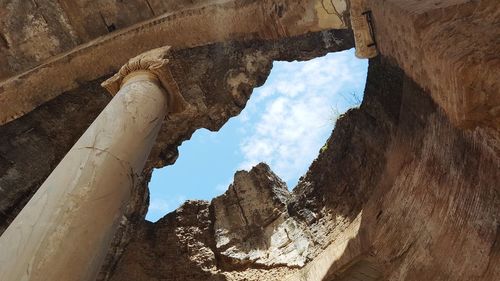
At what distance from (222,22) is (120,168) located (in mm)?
3533

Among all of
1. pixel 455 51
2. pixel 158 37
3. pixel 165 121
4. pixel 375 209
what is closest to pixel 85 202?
pixel 455 51

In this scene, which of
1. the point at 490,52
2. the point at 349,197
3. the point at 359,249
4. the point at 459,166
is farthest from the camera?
the point at 349,197

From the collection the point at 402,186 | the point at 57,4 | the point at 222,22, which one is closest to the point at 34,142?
the point at 57,4

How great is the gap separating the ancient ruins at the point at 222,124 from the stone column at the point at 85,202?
1cm

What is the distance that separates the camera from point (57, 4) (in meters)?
7.35

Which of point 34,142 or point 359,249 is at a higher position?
point 34,142

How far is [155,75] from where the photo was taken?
18.9ft

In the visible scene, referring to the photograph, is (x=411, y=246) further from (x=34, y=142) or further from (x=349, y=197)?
(x=34, y=142)

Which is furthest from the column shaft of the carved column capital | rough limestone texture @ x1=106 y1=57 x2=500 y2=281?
rough limestone texture @ x1=106 y1=57 x2=500 y2=281

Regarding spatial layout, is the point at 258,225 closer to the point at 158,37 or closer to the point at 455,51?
the point at 158,37

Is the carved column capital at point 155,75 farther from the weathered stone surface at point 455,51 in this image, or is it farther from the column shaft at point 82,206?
the weathered stone surface at point 455,51

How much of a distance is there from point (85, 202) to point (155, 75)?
2395 mm

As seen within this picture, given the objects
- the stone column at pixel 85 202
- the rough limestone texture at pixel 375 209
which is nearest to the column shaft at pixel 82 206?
the stone column at pixel 85 202

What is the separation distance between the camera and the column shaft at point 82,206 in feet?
10.7
